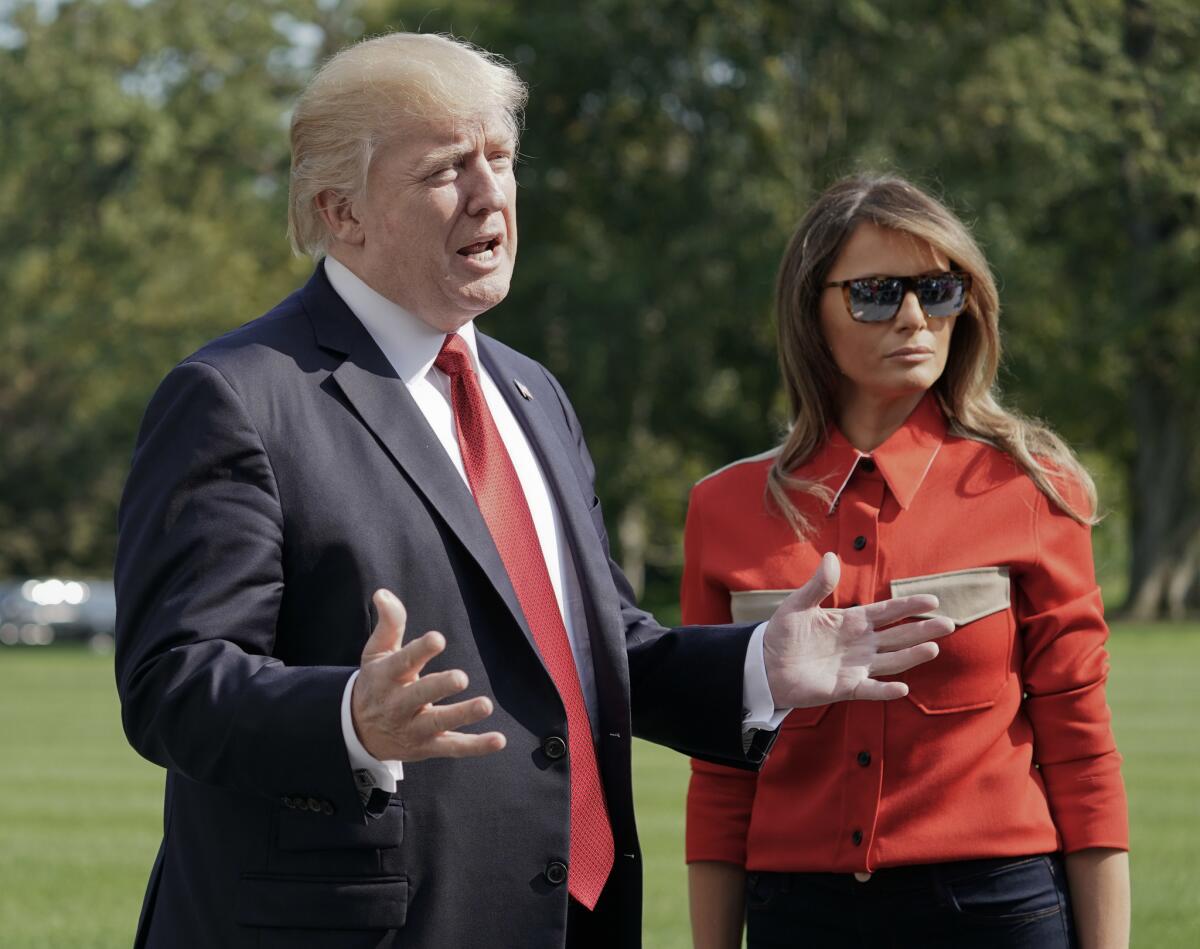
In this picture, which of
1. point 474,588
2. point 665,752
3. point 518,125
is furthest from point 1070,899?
point 665,752

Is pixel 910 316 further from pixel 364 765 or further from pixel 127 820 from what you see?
pixel 127 820

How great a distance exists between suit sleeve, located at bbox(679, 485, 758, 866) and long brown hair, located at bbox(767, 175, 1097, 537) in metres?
0.24

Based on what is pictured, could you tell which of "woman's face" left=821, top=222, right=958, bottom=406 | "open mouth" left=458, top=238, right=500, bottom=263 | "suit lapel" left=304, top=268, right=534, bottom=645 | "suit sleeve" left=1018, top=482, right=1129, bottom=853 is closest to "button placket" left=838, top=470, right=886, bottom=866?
"woman's face" left=821, top=222, right=958, bottom=406

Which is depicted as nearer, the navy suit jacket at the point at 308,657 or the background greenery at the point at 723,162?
the navy suit jacket at the point at 308,657

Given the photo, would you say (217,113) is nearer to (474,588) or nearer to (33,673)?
(33,673)

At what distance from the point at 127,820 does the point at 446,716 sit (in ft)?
35.2

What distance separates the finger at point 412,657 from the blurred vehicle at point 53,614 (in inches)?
1625

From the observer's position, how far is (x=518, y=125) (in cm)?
354

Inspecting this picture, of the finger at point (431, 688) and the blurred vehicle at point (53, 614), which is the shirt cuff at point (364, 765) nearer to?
the finger at point (431, 688)

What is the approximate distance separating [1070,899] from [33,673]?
27.7 metres

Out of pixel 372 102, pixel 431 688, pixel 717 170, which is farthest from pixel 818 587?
pixel 717 170

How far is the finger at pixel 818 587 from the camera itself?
3.19 metres

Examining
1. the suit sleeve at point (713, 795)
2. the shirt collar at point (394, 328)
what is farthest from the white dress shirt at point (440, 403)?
the suit sleeve at point (713, 795)

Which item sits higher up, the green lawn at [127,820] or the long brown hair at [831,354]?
the long brown hair at [831,354]
